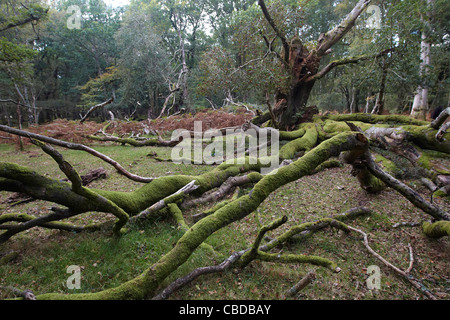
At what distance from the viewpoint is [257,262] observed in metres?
3.25

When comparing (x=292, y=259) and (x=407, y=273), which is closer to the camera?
(x=407, y=273)

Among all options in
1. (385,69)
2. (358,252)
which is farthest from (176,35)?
(358,252)

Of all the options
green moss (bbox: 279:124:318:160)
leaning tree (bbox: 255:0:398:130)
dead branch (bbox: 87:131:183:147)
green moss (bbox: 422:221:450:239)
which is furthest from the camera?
dead branch (bbox: 87:131:183:147)

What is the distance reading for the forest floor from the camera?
109 inches

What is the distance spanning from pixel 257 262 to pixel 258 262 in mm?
16

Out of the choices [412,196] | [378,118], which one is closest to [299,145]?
[412,196]

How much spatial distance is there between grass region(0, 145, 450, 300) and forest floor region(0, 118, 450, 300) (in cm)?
1

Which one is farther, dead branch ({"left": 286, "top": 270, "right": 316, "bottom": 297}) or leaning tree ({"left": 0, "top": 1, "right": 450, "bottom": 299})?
leaning tree ({"left": 0, "top": 1, "right": 450, "bottom": 299})

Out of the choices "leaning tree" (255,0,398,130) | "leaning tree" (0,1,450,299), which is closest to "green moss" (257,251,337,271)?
"leaning tree" (0,1,450,299)

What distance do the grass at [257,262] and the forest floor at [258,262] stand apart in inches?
0.5

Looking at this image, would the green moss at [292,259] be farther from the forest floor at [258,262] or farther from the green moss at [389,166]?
the green moss at [389,166]

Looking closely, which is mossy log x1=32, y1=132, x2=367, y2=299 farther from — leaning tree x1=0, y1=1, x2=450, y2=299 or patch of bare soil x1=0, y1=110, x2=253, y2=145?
patch of bare soil x1=0, y1=110, x2=253, y2=145

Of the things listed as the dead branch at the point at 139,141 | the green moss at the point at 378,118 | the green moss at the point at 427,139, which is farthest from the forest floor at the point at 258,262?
the dead branch at the point at 139,141

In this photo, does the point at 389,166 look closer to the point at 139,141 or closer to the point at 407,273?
the point at 407,273
